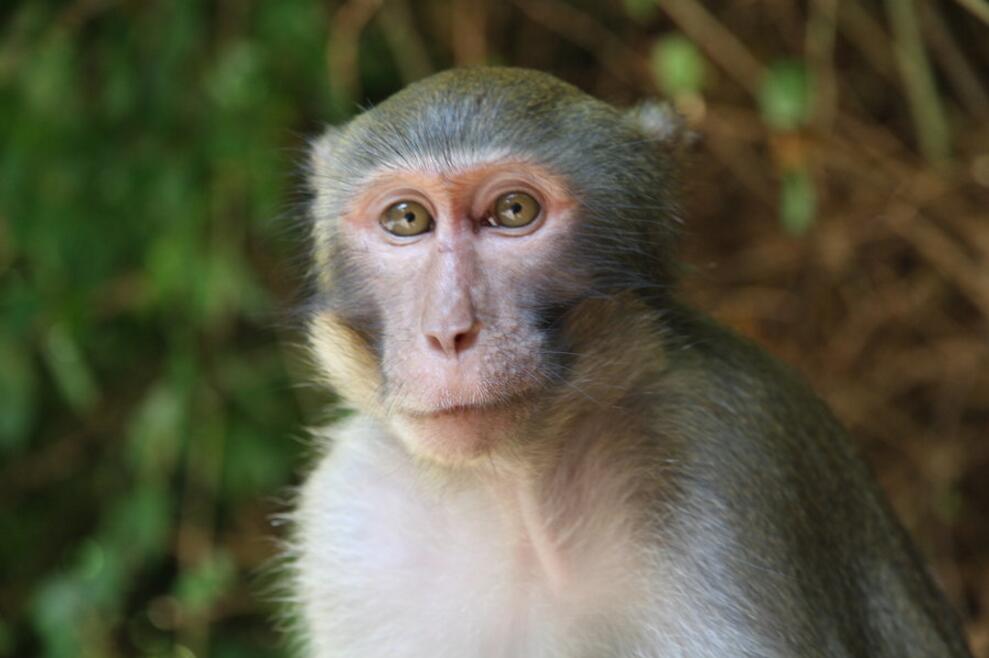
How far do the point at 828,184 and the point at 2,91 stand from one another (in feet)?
10.3

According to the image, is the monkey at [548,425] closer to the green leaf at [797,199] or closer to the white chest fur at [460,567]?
the white chest fur at [460,567]

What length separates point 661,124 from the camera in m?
3.21

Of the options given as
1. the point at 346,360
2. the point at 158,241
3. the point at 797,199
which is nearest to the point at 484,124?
the point at 346,360

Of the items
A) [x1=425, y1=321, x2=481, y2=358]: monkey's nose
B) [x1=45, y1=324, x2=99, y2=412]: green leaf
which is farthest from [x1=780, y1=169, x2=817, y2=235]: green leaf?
[x1=45, y1=324, x2=99, y2=412]: green leaf

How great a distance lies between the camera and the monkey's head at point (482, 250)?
263 centimetres

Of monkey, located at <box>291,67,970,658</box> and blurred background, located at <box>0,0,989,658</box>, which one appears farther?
blurred background, located at <box>0,0,989,658</box>

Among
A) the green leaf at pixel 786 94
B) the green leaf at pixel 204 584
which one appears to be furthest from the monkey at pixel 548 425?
the green leaf at pixel 204 584

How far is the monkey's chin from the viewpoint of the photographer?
105 inches

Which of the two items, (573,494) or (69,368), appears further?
(69,368)

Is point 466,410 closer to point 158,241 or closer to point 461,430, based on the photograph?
point 461,430

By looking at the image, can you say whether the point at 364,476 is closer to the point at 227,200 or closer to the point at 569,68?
the point at 227,200

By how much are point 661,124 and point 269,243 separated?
2.21 m

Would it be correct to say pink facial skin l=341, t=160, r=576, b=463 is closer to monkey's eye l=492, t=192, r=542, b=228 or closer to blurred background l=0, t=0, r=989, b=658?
monkey's eye l=492, t=192, r=542, b=228

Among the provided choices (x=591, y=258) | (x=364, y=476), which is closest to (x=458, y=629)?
(x=364, y=476)
